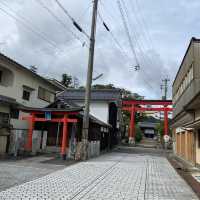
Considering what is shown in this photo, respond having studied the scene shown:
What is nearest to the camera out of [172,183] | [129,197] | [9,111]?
[129,197]

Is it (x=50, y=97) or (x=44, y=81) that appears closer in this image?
(x=44, y=81)

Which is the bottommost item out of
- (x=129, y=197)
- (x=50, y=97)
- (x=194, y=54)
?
(x=129, y=197)

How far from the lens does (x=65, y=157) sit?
16469 mm

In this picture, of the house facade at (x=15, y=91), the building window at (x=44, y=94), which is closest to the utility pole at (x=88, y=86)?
the house facade at (x=15, y=91)

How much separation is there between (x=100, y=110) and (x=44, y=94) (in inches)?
339

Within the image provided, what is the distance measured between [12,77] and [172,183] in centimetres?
1359

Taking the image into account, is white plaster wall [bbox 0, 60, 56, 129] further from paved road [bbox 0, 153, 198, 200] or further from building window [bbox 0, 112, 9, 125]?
paved road [bbox 0, 153, 198, 200]

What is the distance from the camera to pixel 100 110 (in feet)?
101

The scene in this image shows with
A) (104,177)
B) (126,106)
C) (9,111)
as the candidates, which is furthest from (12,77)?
(126,106)

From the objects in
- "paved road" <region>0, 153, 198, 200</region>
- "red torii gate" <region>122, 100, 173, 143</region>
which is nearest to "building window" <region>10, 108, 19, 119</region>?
"paved road" <region>0, 153, 198, 200</region>

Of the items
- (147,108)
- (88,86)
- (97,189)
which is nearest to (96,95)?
(147,108)

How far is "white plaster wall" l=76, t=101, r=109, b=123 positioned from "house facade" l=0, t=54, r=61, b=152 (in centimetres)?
878

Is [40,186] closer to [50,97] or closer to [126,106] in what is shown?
[50,97]

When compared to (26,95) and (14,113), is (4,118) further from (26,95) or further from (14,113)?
(26,95)
